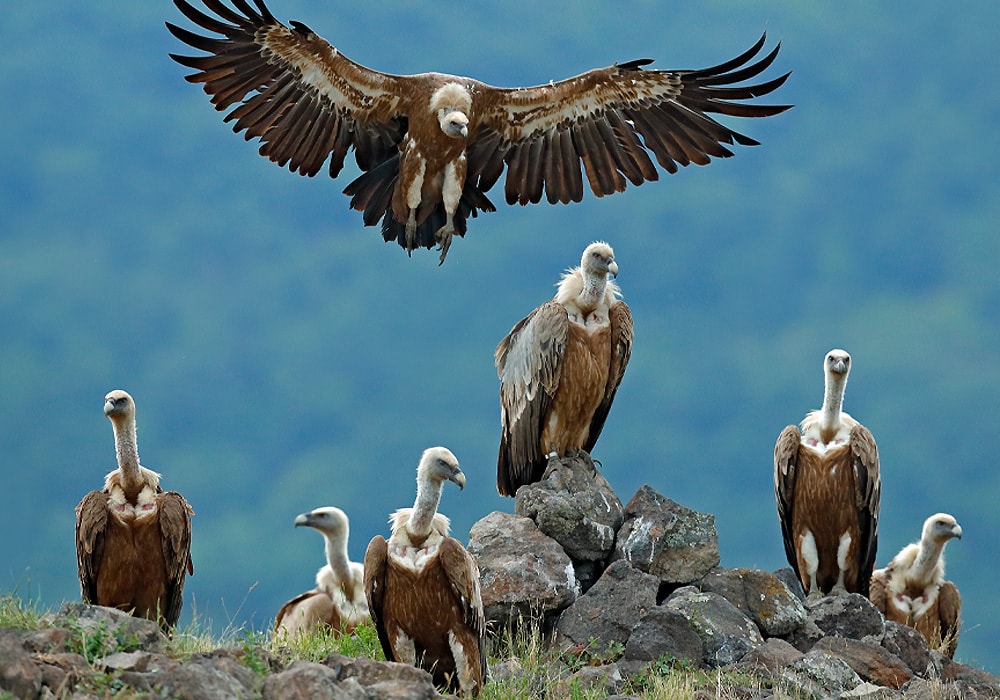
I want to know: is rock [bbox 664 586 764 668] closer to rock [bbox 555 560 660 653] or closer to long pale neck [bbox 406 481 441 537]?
rock [bbox 555 560 660 653]

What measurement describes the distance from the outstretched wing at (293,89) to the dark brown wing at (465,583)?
4693mm

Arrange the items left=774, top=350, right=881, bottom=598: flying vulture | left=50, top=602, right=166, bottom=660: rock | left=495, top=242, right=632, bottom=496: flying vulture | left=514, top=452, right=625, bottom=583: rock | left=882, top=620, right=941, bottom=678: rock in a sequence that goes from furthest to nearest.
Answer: left=774, top=350, right=881, bottom=598: flying vulture
left=495, top=242, right=632, bottom=496: flying vulture
left=514, top=452, right=625, bottom=583: rock
left=882, top=620, right=941, bottom=678: rock
left=50, top=602, right=166, bottom=660: rock

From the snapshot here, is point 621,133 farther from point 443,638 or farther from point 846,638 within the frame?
point 443,638

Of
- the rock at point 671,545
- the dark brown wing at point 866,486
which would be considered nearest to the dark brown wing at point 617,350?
the rock at point 671,545

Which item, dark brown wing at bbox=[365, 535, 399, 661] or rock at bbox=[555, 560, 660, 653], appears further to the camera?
rock at bbox=[555, 560, 660, 653]

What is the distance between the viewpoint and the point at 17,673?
5898mm

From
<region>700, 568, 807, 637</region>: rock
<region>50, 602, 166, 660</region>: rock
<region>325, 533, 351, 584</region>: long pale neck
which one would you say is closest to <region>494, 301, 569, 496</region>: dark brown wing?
<region>325, 533, 351, 584</region>: long pale neck

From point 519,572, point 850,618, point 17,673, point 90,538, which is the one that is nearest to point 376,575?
point 519,572

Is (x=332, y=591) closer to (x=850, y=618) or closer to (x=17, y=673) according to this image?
(x=850, y=618)

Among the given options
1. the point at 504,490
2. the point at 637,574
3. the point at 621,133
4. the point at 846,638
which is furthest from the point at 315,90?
the point at 846,638

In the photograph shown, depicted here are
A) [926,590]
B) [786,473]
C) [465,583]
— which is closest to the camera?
[465,583]

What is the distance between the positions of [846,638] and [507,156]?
499 centimetres

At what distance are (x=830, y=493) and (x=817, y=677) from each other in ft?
7.45

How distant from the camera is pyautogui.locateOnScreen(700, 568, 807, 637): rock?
998cm
